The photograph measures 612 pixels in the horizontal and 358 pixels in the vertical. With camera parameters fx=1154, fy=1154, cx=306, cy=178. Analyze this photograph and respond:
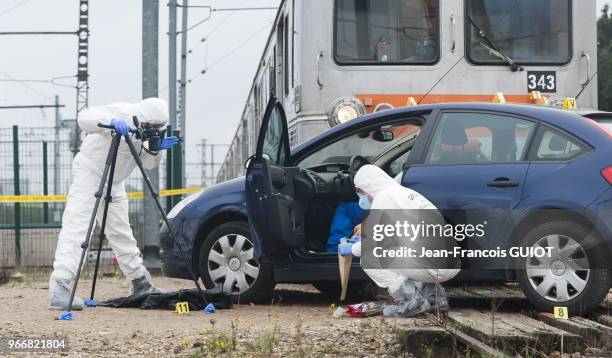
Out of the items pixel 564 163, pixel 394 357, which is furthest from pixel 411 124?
pixel 394 357

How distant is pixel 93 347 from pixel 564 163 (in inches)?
129

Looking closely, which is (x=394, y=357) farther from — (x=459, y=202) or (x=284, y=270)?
(x=284, y=270)

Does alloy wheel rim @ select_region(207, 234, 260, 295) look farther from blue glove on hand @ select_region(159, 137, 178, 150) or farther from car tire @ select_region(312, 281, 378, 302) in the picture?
car tire @ select_region(312, 281, 378, 302)

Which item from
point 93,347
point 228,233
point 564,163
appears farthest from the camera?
point 228,233

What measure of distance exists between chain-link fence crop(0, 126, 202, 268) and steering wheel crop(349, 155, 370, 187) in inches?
322

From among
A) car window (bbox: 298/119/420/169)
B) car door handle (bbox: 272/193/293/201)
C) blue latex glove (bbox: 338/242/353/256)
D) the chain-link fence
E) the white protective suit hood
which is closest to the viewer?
the white protective suit hood

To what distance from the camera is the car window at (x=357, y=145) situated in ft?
29.6

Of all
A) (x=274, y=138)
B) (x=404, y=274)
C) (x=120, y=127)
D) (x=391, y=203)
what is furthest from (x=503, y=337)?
(x=120, y=127)

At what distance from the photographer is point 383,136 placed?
30.4 ft

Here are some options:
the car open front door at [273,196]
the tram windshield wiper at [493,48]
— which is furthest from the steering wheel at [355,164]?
the tram windshield wiper at [493,48]

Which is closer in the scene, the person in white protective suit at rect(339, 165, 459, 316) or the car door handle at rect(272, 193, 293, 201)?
the person in white protective suit at rect(339, 165, 459, 316)

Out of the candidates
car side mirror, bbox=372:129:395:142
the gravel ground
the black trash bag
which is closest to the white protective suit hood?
the gravel ground

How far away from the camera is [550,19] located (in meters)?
11.5

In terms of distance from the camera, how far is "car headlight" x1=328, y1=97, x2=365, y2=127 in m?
10.9
